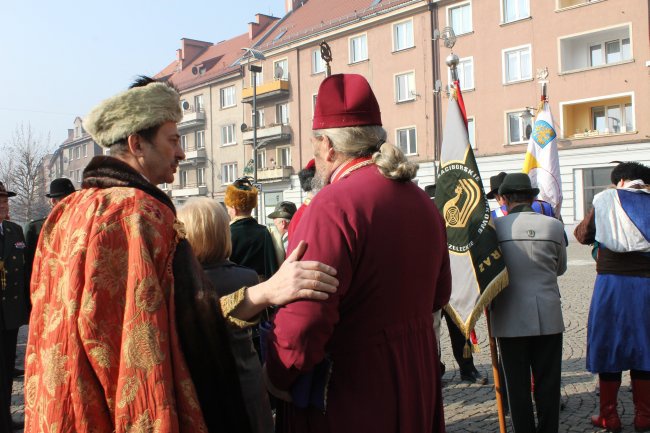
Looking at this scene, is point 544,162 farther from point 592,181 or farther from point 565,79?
point 565,79

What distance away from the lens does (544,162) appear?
8398mm

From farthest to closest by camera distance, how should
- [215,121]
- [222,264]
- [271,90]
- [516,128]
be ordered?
[215,121] → [271,90] → [516,128] → [222,264]

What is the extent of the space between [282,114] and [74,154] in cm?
3835

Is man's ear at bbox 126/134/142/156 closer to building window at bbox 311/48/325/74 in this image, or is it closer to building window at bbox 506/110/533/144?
building window at bbox 506/110/533/144

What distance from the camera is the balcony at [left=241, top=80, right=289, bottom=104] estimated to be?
3822 cm

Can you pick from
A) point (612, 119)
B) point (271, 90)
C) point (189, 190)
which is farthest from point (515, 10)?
point (189, 190)

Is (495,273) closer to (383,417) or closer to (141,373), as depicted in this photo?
(383,417)

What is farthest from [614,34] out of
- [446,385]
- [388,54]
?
[446,385]

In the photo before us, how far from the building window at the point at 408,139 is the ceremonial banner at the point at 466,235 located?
1081 inches

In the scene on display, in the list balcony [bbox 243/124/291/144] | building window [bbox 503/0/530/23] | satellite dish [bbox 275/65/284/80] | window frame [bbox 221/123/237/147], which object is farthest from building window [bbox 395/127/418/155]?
window frame [bbox 221/123/237/147]

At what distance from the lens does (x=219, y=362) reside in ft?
6.18

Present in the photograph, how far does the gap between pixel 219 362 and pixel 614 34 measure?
28.5 metres

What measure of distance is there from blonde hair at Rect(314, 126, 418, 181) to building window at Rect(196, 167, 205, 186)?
45.5 m

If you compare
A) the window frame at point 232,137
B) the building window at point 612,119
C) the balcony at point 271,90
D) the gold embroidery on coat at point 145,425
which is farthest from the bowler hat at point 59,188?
the window frame at point 232,137
